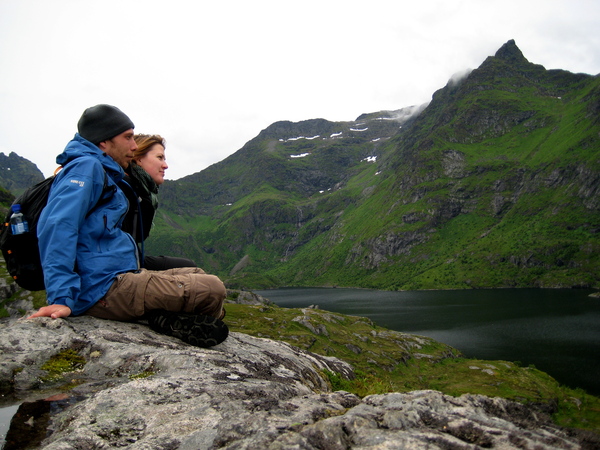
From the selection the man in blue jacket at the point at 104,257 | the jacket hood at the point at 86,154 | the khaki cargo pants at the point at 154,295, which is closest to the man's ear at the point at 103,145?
the man in blue jacket at the point at 104,257

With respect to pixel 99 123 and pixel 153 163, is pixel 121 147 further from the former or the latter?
pixel 153 163

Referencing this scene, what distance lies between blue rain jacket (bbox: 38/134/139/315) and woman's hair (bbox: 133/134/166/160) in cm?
141

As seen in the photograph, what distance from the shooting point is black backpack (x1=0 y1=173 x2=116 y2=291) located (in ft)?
Result: 20.7

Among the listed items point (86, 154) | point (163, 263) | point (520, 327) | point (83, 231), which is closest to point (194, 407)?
point (83, 231)

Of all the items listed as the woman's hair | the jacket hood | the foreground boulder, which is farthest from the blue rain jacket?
the woman's hair

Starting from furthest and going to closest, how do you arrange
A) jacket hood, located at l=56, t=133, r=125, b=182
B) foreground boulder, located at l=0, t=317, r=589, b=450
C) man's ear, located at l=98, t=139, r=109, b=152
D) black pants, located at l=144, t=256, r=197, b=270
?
1. black pants, located at l=144, t=256, r=197, b=270
2. man's ear, located at l=98, t=139, r=109, b=152
3. jacket hood, located at l=56, t=133, r=125, b=182
4. foreground boulder, located at l=0, t=317, r=589, b=450

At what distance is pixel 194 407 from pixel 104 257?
3574 mm

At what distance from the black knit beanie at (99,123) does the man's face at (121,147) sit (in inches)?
4.7

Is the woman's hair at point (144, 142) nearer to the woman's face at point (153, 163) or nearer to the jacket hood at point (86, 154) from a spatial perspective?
the woman's face at point (153, 163)

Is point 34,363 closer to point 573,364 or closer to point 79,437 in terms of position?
point 79,437

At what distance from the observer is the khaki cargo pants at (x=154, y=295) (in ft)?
22.5

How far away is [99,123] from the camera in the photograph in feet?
24.0

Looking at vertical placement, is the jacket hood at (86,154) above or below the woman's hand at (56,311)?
above

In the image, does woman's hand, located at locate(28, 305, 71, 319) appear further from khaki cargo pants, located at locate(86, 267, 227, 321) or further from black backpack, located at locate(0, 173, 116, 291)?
khaki cargo pants, located at locate(86, 267, 227, 321)
